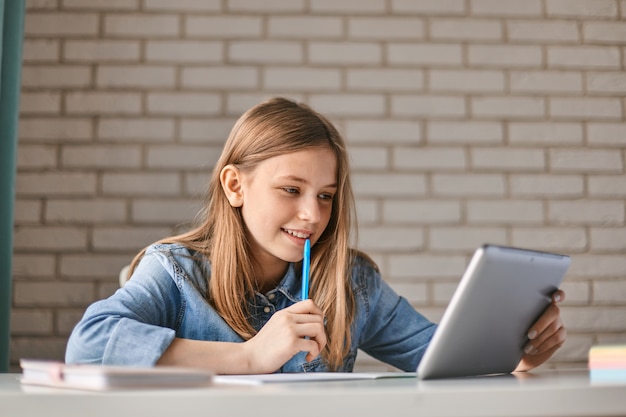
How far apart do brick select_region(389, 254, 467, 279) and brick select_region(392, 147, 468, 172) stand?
273mm

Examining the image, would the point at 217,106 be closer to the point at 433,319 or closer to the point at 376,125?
the point at 376,125

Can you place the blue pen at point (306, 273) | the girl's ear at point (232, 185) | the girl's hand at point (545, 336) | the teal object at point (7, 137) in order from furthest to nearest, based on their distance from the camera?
1. the teal object at point (7, 137)
2. the girl's ear at point (232, 185)
3. the blue pen at point (306, 273)
4. the girl's hand at point (545, 336)

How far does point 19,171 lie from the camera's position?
228 centimetres

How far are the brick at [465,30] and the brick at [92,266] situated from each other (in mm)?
1139

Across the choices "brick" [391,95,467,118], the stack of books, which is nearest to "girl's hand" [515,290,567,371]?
the stack of books

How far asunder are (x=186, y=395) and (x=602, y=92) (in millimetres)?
2137

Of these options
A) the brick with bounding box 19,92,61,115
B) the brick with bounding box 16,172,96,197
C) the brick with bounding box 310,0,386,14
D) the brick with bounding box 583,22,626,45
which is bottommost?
the brick with bounding box 16,172,96,197

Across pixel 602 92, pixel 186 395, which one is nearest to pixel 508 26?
pixel 602 92

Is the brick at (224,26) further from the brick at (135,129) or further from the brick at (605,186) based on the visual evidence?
the brick at (605,186)

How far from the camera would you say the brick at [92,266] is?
2.26 meters

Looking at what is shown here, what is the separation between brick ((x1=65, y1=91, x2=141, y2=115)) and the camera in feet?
7.59

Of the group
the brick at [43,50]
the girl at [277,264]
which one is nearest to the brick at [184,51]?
the brick at [43,50]

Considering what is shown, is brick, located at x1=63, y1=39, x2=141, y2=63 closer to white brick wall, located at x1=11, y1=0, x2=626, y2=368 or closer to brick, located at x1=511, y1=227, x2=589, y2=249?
white brick wall, located at x1=11, y1=0, x2=626, y2=368

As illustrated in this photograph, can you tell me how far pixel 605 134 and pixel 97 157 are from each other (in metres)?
1.59
